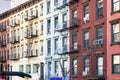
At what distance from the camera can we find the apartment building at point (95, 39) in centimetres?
4684

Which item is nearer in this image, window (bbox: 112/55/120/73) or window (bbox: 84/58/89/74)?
window (bbox: 112/55/120/73)

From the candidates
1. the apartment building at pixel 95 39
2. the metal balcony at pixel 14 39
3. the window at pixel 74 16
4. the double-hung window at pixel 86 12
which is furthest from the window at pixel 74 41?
the metal balcony at pixel 14 39

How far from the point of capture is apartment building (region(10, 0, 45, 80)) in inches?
2783

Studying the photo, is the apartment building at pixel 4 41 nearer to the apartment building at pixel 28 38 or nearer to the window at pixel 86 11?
the apartment building at pixel 28 38

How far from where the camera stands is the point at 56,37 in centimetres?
6391

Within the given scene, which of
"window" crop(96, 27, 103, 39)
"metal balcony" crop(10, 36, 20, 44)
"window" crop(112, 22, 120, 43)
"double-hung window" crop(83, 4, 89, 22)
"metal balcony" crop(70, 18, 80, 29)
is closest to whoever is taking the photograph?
"window" crop(112, 22, 120, 43)

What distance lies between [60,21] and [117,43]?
717 inches

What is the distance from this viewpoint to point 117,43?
45.9 meters

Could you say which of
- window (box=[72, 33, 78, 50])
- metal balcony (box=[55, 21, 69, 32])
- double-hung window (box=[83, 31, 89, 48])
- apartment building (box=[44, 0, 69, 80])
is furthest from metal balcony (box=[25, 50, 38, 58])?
double-hung window (box=[83, 31, 89, 48])

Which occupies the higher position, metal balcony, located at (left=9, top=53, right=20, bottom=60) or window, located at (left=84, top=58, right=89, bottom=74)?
metal balcony, located at (left=9, top=53, right=20, bottom=60)

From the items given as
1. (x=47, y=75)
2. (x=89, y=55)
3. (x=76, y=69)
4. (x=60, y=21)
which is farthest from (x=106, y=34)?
(x=47, y=75)

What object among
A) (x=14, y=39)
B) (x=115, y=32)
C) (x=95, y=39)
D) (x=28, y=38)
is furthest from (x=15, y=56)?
(x=115, y=32)

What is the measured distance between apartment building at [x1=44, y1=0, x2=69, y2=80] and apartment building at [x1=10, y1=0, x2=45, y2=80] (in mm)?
2057

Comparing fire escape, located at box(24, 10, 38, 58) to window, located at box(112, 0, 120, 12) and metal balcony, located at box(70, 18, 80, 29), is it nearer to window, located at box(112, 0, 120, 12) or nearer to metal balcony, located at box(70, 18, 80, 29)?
metal balcony, located at box(70, 18, 80, 29)
